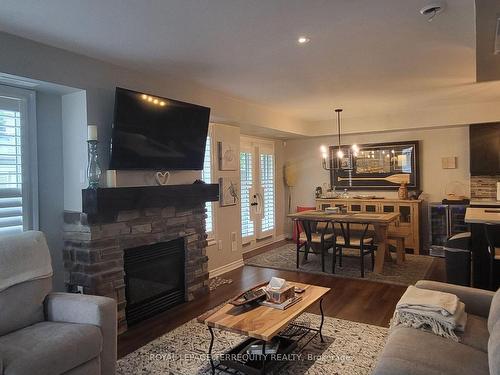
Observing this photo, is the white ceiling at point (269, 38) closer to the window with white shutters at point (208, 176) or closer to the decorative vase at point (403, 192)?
the window with white shutters at point (208, 176)

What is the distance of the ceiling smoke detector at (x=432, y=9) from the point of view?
2275mm

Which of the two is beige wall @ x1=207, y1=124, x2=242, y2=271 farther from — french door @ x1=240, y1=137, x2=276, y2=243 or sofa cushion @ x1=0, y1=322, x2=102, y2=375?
sofa cushion @ x1=0, y1=322, x2=102, y2=375

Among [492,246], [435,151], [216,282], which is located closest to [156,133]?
[216,282]

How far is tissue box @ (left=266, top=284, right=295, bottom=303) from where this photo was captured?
2.67 metres

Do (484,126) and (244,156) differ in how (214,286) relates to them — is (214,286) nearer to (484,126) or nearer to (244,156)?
(244,156)

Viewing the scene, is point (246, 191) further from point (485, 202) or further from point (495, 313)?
point (495, 313)

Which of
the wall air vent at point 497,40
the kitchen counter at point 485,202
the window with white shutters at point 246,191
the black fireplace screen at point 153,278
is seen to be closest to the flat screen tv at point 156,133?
the black fireplace screen at point 153,278

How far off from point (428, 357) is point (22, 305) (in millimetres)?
2406

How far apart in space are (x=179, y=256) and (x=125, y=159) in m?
1.31

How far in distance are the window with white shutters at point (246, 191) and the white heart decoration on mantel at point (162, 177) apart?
8.45 ft

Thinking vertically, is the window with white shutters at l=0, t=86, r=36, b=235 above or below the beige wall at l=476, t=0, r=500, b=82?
below

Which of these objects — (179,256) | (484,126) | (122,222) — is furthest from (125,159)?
(484,126)

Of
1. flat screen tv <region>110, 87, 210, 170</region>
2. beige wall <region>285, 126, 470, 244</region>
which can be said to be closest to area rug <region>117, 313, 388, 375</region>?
flat screen tv <region>110, 87, 210, 170</region>

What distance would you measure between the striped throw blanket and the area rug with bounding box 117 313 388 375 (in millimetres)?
608
